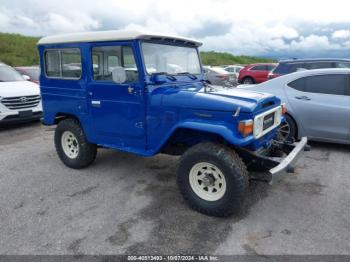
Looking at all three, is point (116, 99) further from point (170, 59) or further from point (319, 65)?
point (319, 65)

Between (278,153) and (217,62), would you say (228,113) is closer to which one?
(278,153)

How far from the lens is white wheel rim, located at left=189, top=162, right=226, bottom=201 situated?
3.76m

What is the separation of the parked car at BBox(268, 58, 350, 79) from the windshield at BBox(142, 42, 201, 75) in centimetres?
695

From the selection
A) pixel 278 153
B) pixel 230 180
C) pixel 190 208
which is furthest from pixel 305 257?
pixel 278 153

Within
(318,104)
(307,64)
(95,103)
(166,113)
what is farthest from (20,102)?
(307,64)

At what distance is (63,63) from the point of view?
505 centimetres

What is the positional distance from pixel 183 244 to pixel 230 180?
0.86 metres

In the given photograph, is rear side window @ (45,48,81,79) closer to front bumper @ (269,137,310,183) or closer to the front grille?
front bumper @ (269,137,310,183)

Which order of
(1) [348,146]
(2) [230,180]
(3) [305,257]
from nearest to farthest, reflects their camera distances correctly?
(3) [305,257], (2) [230,180], (1) [348,146]

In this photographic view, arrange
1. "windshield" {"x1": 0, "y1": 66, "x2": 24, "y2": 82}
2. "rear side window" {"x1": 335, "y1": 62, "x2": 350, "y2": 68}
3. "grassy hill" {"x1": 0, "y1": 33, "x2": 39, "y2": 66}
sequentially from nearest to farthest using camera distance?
1. "windshield" {"x1": 0, "y1": 66, "x2": 24, "y2": 82}
2. "rear side window" {"x1": 335, "y1": 62, "x2": 350, "y2": 68}
3. "grassy hill" {"x1": 0, "y1": 33, "x2": 39, "y2": 66}

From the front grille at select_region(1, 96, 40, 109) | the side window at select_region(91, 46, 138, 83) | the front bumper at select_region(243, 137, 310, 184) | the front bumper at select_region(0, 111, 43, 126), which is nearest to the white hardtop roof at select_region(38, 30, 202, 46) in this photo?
the side window at select_region(91, 46, 138, 83)

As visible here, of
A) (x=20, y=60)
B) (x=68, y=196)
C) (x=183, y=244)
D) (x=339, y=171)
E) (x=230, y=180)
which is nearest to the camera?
(x=183, y=244)

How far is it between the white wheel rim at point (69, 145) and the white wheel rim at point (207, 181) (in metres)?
2.40

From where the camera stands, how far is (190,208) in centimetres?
400
